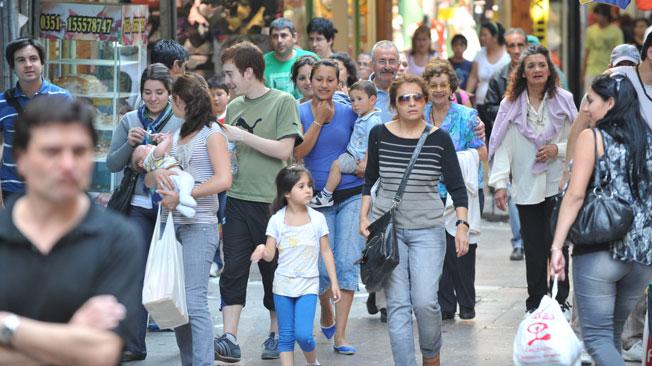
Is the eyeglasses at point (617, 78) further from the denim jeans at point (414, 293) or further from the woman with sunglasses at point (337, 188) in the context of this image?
the woman with sunglasses at point (337, 188)

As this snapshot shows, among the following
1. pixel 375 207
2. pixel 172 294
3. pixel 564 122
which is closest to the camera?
pixel 172 294

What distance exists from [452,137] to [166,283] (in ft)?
9.54

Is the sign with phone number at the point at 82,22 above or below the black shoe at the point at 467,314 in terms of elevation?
above

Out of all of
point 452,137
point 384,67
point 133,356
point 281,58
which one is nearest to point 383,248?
point 133,356

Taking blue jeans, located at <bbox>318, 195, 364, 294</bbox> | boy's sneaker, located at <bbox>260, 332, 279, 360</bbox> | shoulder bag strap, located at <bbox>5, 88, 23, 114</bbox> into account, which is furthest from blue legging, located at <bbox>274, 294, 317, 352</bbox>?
shoulder bag strap, located at <bbox>5, 88, 23, 114</bbox>

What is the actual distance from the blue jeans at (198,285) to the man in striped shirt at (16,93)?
1.50 m

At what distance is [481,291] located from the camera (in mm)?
10438

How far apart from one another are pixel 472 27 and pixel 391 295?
50.5ft

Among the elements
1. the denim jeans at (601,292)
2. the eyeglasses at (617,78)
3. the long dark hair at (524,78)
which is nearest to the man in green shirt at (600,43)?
the long dark hair at (524,78)

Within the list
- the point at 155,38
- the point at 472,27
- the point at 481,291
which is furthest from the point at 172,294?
the point at 472,27

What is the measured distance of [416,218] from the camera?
702 cm

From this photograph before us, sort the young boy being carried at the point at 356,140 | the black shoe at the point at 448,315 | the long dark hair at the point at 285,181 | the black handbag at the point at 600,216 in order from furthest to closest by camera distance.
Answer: the black shoe at the point at 448,315 < the young boy being carried at the point at 356,140 < the long dark hair at the point at 285,181 < the black handbag at the point at 600,216

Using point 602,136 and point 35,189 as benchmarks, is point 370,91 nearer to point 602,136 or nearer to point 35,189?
point 602,136

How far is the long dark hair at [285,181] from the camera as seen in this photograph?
7.36 meters
